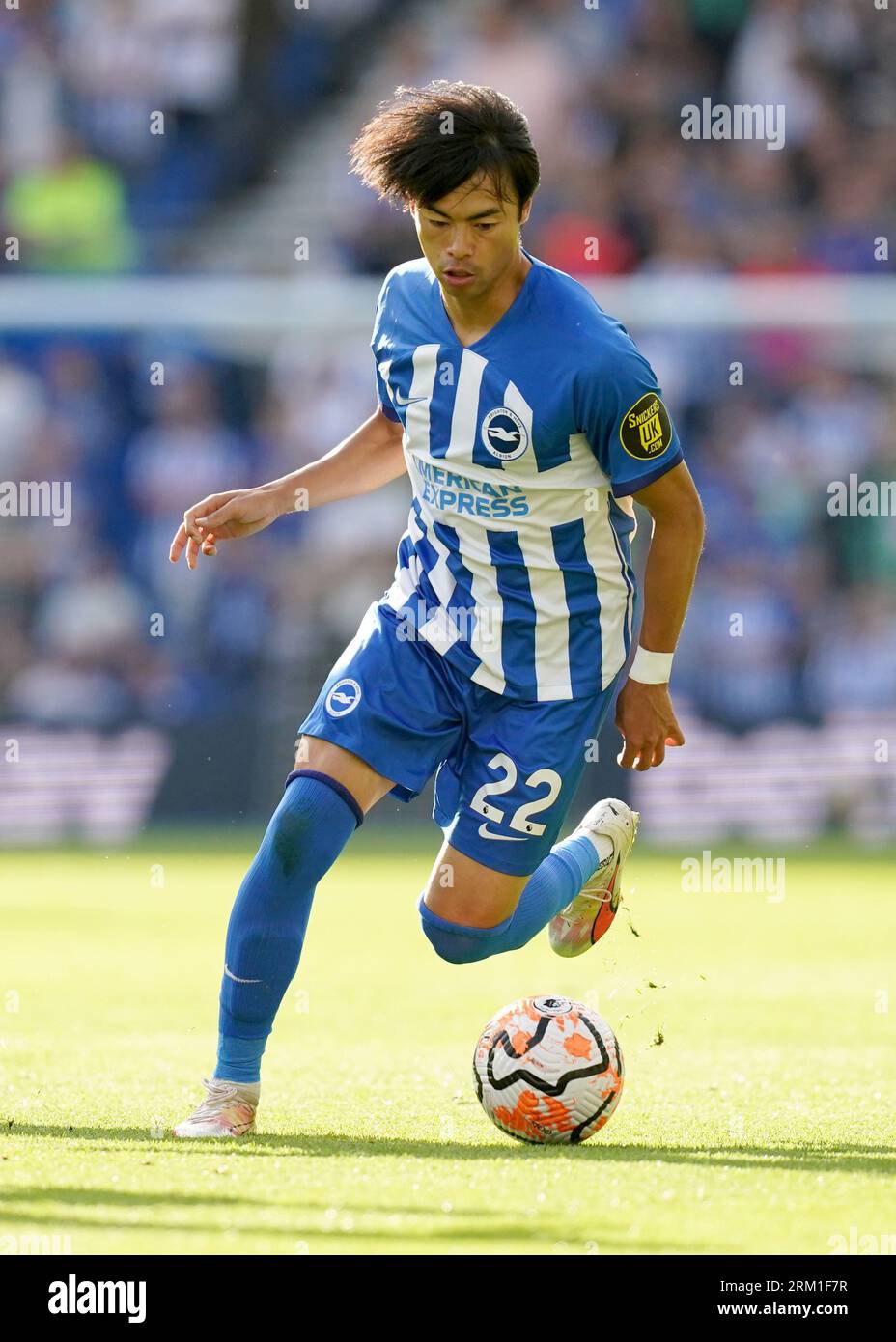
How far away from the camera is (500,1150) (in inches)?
191

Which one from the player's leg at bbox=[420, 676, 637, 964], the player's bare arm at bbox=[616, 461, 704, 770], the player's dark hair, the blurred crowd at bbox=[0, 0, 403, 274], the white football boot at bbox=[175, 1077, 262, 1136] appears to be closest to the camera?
the player's dark hair

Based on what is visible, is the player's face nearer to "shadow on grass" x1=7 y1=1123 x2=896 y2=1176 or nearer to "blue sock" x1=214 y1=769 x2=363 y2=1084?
"blue sock" x1=214 y1=769 x2=363 y2=1084

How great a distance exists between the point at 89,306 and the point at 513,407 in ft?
30.6

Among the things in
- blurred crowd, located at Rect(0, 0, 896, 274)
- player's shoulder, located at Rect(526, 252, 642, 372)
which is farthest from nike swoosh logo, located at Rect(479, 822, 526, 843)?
blurred crowd, located at Rect(0, 0, 896, 274)

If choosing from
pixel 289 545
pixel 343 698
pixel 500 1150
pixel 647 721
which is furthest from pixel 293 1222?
pixel 289 545

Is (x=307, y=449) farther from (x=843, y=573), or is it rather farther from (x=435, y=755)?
(x=435, y=755)

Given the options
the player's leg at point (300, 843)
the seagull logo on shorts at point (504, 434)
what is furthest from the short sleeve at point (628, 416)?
the player's leg at point (300, 843)

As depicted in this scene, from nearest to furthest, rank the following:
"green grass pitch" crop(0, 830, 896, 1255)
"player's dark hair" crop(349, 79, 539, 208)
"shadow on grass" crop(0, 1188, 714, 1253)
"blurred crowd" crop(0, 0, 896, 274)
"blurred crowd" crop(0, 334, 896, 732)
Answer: "shadow on grass" crop(0, 1188, 714, 1253)
"green grass pitch" crop(0, 830, 896, 1255)
"player's dark hair" crop(349, 79, 539, 208)
"blurred crowd" crop(0, 334, 896, 732)
"blurred crowd" crop(0, 0, 896, 274)

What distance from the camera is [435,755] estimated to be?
17.3 ft

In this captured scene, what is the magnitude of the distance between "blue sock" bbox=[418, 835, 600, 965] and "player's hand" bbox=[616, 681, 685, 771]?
0.53 m

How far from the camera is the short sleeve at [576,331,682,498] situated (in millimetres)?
4926

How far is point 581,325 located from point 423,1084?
2191 millimetres

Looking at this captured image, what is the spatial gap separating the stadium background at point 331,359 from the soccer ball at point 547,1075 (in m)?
7.83

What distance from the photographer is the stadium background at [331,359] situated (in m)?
13.5
